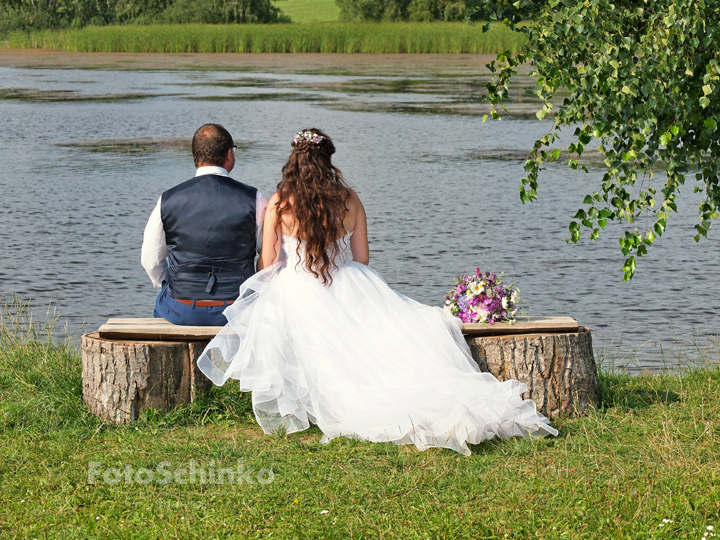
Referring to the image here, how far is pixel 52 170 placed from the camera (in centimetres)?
1609

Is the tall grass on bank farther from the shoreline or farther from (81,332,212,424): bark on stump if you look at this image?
(81,332,212,424): bark on stump

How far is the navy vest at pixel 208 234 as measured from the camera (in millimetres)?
5406

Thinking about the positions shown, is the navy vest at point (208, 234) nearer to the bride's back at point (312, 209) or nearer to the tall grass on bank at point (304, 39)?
the bride's back at point (312, 209)

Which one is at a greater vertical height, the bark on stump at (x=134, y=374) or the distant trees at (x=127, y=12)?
the distant trees at (x=127, y=12)

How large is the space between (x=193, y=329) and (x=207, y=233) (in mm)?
551

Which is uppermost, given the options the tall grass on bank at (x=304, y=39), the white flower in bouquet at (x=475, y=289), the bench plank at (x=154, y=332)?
the tall grass on bank at (x=304, y=39)

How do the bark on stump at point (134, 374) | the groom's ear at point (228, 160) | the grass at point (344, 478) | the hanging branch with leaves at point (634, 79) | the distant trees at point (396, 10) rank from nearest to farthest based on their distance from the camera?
the grass at point (344, 478)
the hanging branch with leaves at point (634, 79)
the bark on stump at point (134, 374)
the groom's ear at point (228, 160)
the distant trees at point (396, 10)

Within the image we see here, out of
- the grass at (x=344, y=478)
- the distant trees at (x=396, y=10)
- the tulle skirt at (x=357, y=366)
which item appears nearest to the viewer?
the grass at (x=344, y=478)

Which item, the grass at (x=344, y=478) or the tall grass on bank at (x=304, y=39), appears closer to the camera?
the grass at (x=344, y=478)

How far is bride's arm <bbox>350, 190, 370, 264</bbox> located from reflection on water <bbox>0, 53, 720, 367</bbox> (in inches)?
119

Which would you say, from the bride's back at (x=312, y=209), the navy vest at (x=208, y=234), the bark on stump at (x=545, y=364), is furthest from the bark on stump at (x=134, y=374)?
the bark on stump at (x=545, y=364)

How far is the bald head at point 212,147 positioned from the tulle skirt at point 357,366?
701mm

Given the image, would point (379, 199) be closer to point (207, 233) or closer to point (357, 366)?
point (207, 233)

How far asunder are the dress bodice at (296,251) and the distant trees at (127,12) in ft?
204
